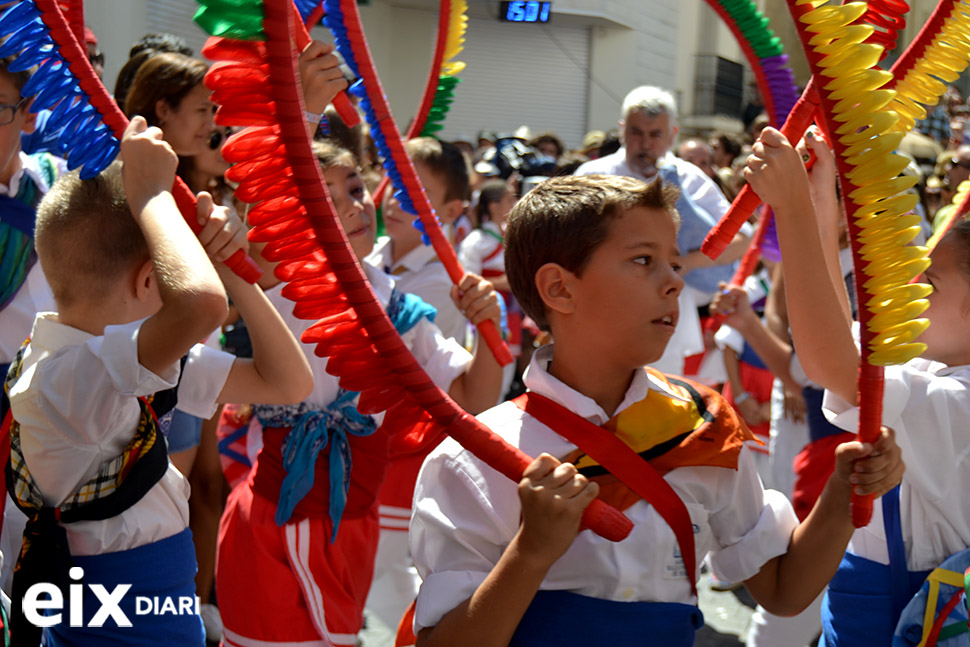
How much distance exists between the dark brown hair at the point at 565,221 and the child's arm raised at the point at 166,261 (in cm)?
52

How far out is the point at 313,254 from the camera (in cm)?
154

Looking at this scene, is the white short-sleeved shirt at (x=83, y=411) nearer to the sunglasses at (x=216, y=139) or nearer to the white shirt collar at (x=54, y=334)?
the white shirt collar at (x=54, y=334)

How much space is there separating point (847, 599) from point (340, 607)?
3.86 feet

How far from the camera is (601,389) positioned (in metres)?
1.80

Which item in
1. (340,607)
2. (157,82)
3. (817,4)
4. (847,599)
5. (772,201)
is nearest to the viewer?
(817,4)

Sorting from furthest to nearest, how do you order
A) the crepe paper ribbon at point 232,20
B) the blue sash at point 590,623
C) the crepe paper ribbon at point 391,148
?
the crepe paper ribbon at point 391,148, the blue sash at point 590,623, the crepe paper ribbon at point 232,20

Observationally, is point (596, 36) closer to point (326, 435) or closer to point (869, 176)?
point (326, 435)

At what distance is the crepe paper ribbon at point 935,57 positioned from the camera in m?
2.03

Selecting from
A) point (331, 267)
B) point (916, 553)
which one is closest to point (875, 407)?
point (916, 553)

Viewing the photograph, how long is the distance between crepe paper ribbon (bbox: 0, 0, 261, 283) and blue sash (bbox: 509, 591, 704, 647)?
2.40 feet

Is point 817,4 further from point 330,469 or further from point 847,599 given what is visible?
point 330,469

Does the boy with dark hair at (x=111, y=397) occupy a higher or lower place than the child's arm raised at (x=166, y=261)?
lower

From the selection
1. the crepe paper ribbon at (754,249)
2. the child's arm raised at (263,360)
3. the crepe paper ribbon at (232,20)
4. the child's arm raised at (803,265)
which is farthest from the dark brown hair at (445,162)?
the crepe paper ribbon at (232,20)

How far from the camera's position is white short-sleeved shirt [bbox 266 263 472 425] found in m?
2.74
